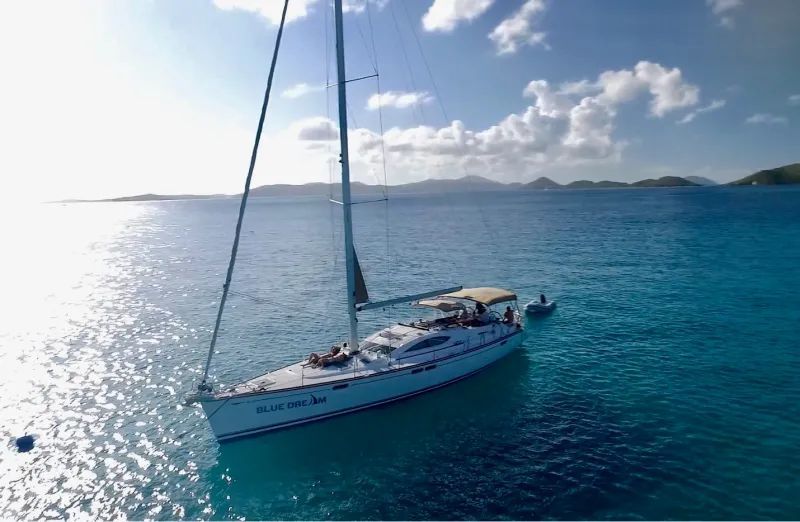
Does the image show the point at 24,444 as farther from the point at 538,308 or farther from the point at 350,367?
the point at 538,308

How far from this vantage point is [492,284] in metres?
55.0

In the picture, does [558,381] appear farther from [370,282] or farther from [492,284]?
[370,282]

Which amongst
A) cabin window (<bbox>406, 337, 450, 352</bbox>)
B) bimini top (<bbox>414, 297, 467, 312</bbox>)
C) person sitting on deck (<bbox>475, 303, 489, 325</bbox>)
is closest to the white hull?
cabin window (<bbox>406, 337, 450, 352</bbox>)

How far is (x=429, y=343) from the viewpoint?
1118 inches

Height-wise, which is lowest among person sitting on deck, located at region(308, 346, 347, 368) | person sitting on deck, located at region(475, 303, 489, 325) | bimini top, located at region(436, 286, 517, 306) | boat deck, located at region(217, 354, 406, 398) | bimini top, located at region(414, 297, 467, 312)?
boat deck, located at region(217, 354, 406, 398)

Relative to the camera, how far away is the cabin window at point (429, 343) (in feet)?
91.2

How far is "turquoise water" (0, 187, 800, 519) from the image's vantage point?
18844 millimetres

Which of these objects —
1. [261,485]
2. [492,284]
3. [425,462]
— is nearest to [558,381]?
[425,462]

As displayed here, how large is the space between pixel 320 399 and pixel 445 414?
7259 millimetres

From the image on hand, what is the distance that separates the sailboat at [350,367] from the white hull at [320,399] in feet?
0.16

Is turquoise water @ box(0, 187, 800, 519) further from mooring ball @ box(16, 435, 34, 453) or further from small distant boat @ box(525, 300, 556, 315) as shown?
small distant boat @ box(525, 300, 556, 315)

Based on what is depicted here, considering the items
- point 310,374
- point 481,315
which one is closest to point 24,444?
point 310,374

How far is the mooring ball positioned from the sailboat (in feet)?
26.2

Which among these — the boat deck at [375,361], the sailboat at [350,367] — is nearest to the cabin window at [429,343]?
the sailboat at [350,367]
